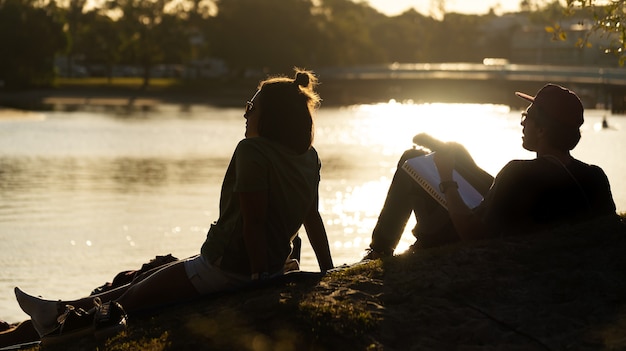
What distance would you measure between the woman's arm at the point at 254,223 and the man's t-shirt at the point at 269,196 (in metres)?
0.04

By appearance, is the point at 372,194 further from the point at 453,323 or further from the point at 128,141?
the point at 453,323

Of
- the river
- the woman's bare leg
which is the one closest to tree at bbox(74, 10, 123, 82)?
the river

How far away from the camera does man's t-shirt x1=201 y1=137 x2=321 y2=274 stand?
574cm

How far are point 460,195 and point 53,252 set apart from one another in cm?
1358

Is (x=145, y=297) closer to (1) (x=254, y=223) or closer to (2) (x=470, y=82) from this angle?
(1) (x=254, y=223)

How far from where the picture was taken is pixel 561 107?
6.11 m

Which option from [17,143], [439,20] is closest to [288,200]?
[17,143]

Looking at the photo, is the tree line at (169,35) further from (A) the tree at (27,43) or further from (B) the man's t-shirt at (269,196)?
(B) the man's t-shirt at (269,196)

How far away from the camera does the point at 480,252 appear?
6.07 metres

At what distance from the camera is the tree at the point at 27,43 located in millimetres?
92812

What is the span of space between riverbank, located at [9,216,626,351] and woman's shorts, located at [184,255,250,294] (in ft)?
0.25

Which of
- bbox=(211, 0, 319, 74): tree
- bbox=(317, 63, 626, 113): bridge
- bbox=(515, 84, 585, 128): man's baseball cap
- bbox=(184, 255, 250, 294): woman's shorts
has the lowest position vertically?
bbox=(317, 63, 626, 113): bridge

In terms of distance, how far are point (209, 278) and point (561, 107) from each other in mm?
2008

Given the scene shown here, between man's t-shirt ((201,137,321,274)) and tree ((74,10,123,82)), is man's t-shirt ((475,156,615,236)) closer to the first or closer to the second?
man's t-shirt ((201,137,321,274))
